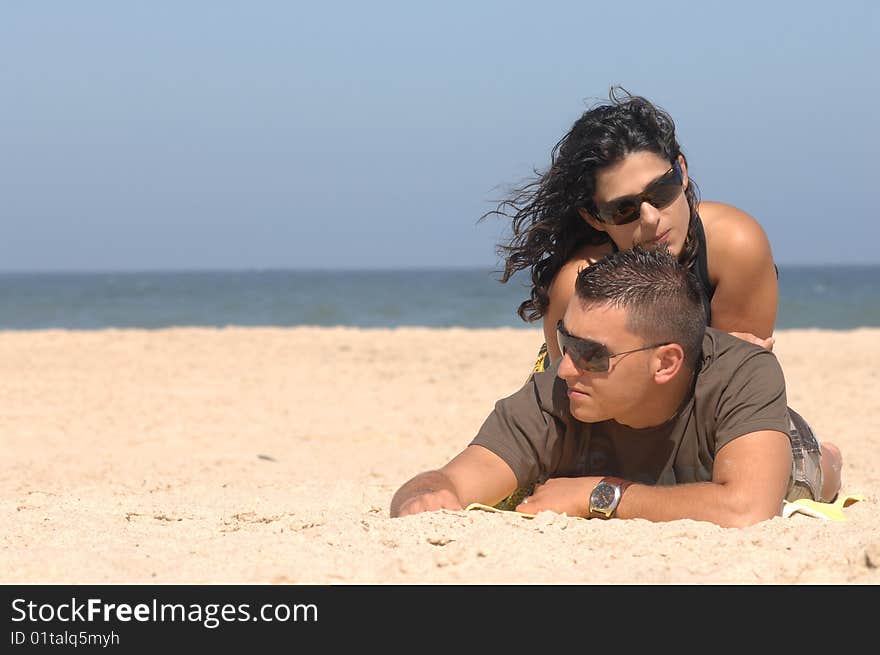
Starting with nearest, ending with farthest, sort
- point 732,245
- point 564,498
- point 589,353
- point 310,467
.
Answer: point 589,353 < point 564,498 < point 732,245 < point 310,467

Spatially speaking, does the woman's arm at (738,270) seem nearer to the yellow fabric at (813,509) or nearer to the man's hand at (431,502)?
the yellow fabric at (813,509)

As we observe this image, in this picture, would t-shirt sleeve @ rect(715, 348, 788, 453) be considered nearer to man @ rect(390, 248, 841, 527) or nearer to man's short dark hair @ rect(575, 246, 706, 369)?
man @ rect(390, 248, 841, 527)

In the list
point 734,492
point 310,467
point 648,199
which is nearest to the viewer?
point 734,492

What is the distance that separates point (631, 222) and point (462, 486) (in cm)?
115

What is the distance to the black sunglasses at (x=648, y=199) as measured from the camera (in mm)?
3691

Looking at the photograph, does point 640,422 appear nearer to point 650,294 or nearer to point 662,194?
point 650,294

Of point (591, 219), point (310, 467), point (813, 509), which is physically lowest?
point (310, 467)

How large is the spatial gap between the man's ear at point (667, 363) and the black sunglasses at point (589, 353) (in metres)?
0.03

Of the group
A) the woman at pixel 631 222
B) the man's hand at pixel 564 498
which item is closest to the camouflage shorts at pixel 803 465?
the woman at pixel 631 222

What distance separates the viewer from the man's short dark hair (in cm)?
322

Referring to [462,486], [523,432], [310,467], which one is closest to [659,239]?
[523,432]

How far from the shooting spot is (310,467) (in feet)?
20.1
